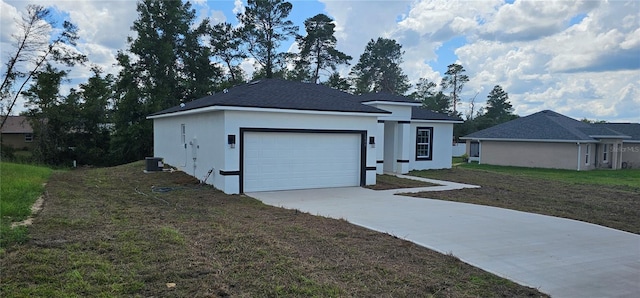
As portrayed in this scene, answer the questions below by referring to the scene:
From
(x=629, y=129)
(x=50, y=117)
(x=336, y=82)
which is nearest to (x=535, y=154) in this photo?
(x=629, y=129)

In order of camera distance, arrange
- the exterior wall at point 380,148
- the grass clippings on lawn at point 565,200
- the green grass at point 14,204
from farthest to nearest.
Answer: the exterior wall at point 380,148 → the grass clippings on lawn at point 565,200 → the green grass at point 14,204

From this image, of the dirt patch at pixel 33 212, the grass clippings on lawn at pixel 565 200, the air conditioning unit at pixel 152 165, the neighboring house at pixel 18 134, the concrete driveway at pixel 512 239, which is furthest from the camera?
the neighboring house at pixel 18 134

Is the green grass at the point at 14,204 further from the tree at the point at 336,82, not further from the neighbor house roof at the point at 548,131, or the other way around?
the tree at the point at 336,82

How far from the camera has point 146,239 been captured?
6.12 meters

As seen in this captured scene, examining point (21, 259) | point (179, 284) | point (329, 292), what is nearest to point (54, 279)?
point (21, 259)

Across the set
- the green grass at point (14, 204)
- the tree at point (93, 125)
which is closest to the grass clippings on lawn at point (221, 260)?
the green grass at point (14, 204)

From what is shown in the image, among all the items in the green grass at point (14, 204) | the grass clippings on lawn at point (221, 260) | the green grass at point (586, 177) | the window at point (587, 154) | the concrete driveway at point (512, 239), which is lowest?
the green grass at point (586, 177)

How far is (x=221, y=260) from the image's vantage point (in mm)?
5301

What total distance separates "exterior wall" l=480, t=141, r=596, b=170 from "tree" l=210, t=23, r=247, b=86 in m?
21.0

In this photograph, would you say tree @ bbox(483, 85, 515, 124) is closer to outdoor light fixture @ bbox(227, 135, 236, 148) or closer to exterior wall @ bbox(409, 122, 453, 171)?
exterior wall @ bbox(409, 122, 453, 171)

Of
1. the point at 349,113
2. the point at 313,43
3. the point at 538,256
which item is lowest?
the point at 538,256

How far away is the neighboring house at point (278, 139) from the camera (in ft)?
39.1

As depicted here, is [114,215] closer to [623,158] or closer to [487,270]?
[487,270]

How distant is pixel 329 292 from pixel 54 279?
9.32ft
